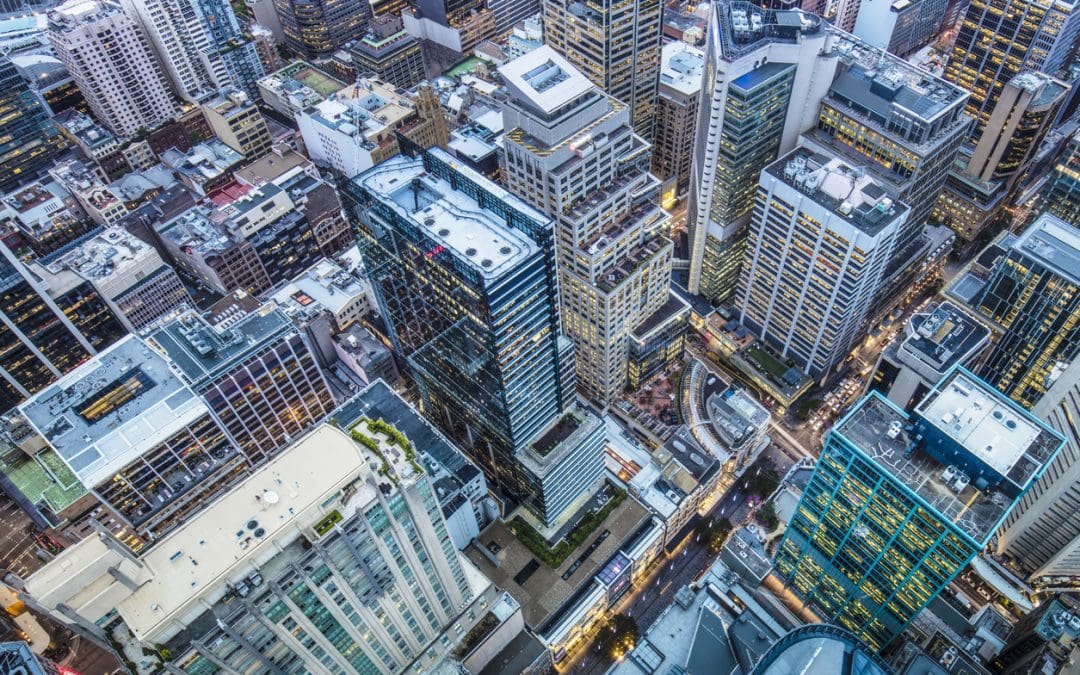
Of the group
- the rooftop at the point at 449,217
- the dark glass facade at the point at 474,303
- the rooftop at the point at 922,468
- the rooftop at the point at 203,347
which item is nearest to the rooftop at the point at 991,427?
the rooftop at the point at 922,468

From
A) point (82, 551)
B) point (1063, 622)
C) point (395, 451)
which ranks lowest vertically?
point (1063, 622)

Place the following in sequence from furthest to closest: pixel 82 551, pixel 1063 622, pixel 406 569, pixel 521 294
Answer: pixel 1063 622 → pixel 521 294 → pixel 406 569 → pixel 82 551

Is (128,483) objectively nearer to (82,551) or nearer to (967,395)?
(82,551)

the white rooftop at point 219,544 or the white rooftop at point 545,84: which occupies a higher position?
the white rooftop at point 545,84

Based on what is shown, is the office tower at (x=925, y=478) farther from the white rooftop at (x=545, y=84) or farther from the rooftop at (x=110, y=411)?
the rooftop at (x=110, y=411)

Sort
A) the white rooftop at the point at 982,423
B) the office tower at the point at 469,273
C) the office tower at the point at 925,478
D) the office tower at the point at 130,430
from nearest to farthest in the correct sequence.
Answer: the white rooftop at the point at 982,423
the office tower at the point at 925,478
the office tower at the point at 469,273
the office tower at the point at 130,430

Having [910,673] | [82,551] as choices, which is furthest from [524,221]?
[910,673]
